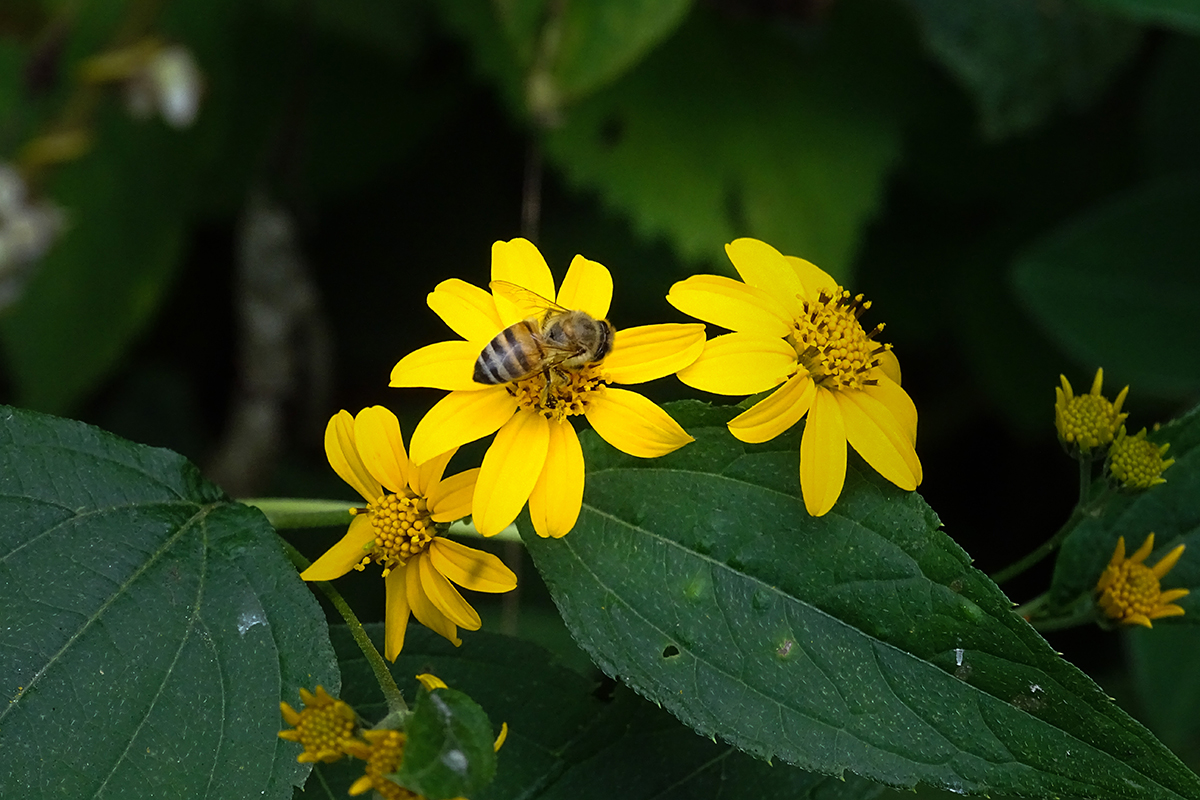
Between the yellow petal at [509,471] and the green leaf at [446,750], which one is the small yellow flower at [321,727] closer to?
the green leaf at [446,750]

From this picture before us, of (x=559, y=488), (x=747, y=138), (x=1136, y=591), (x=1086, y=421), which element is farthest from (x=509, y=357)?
(x=747, y=138)

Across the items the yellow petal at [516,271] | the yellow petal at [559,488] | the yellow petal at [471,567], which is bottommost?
the yellow petal at [471,567]

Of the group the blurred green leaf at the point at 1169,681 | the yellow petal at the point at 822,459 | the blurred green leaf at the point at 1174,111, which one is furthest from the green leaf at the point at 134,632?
the blurred green leaf at the point at 1174,111

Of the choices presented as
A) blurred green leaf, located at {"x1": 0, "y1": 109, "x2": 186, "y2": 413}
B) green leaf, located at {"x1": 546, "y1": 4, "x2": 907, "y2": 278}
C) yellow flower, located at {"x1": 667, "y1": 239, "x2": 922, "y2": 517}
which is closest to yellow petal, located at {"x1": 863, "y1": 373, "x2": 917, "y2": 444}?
yellow flower, located at {"x1": 667, "y1": 239, "x2": 922, "y2": 517}

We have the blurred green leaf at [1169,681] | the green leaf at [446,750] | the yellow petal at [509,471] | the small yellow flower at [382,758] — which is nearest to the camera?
the green leaf at [446,750]

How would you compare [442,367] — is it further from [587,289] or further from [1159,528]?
[1159,528]

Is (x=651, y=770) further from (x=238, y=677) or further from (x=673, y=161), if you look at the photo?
(x=673, y=161)

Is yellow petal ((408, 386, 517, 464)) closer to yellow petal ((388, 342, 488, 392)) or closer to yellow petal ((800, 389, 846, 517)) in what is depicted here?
yellow petal ((388, 342, 488, 392))
